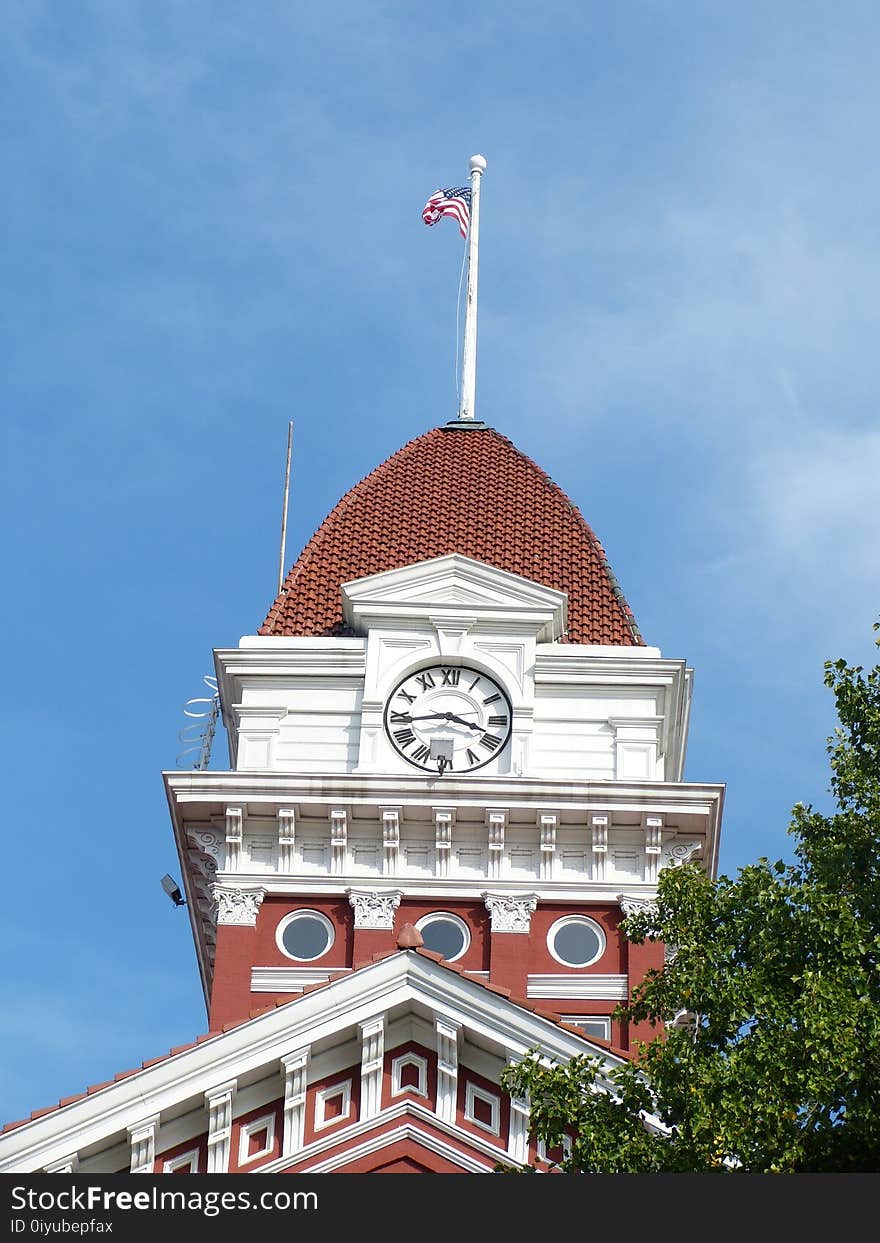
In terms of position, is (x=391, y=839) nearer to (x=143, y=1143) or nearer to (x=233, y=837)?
(x=233, y=837)

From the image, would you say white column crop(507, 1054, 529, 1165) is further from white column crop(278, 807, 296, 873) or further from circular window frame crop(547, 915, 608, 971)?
white column crop(278, 807, 296, 873)

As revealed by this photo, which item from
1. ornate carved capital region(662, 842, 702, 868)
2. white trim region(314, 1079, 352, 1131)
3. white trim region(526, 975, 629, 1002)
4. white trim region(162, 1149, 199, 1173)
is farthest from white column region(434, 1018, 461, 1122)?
ornate carved capital region(662, 842, 702, 868)

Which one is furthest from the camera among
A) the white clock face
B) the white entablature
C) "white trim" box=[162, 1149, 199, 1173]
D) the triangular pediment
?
the triangular pediment

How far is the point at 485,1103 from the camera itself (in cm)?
2528

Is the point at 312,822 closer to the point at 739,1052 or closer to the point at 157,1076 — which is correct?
the point at 157,1076

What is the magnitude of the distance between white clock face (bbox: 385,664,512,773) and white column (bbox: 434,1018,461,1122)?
1355 cm

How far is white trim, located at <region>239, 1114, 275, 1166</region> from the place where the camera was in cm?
2484

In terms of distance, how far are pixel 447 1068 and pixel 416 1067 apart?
38 cm

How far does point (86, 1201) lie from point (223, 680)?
20.8 metres

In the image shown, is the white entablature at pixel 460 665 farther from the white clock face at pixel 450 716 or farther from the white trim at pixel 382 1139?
the white trim at pixel 382 1139

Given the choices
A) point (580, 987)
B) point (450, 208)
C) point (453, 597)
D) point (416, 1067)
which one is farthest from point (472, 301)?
point (416, 1067)

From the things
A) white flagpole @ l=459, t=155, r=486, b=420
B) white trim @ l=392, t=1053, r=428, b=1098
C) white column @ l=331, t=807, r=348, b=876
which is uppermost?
white flagpole @ l=459, t=155, r=486, b=420

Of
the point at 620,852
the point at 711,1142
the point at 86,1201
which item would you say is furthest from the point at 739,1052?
the point at 620,852

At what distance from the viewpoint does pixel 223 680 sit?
40.9 metres
